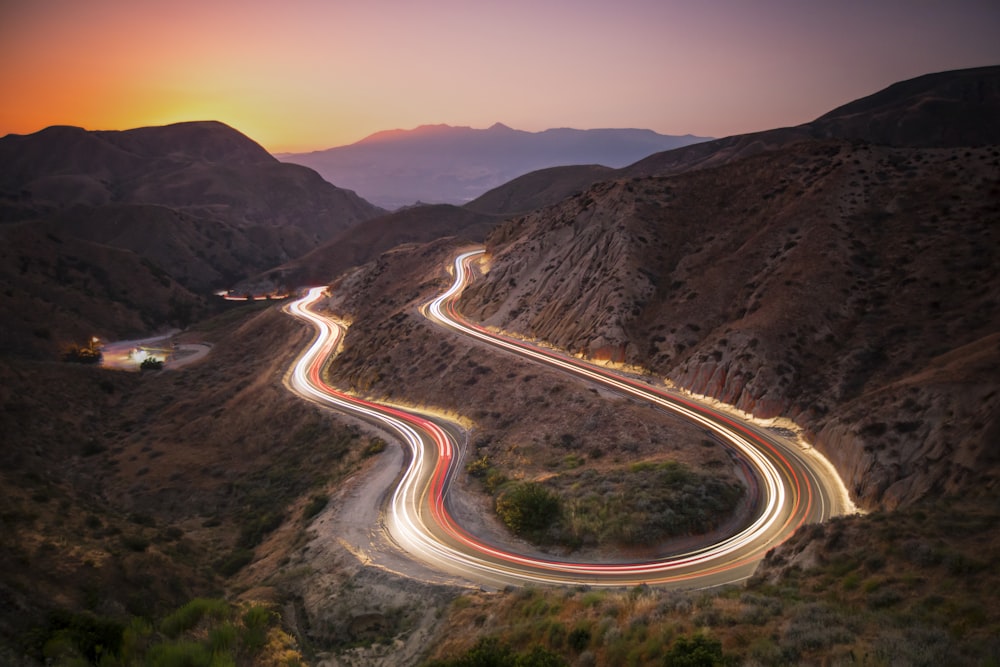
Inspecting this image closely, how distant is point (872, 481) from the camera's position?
31.0 m

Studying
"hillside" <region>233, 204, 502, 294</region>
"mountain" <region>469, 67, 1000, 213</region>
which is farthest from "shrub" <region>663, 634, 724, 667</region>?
"hillside" <region>233, 204, 502, 294</region>

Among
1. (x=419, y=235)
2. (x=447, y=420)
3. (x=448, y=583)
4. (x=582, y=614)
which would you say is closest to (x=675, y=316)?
(x=447, y=420)

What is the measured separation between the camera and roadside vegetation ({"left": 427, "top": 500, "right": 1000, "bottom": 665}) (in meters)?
12.3

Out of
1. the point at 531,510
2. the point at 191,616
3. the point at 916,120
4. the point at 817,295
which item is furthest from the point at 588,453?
the point at 916,120

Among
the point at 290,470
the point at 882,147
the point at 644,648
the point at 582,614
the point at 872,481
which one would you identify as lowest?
the point at 290,470

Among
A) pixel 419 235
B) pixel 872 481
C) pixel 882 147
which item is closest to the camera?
pixel 872 481

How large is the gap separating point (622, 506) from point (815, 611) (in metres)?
16.9

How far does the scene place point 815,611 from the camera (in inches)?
557

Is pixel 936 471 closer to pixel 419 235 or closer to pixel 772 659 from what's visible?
pixel 772 659

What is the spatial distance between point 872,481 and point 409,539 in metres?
26.2

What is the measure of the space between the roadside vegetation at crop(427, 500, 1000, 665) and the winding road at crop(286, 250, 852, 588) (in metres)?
4.72

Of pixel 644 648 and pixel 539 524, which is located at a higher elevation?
pixel 644 648

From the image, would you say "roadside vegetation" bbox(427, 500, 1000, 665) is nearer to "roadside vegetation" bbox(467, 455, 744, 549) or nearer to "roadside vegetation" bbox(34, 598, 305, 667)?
"roadside vegetation" bbox(34, 598, 305, 667)

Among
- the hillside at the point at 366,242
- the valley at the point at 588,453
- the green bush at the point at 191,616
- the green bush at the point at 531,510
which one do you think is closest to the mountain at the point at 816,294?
the valley at the point at 588,453
